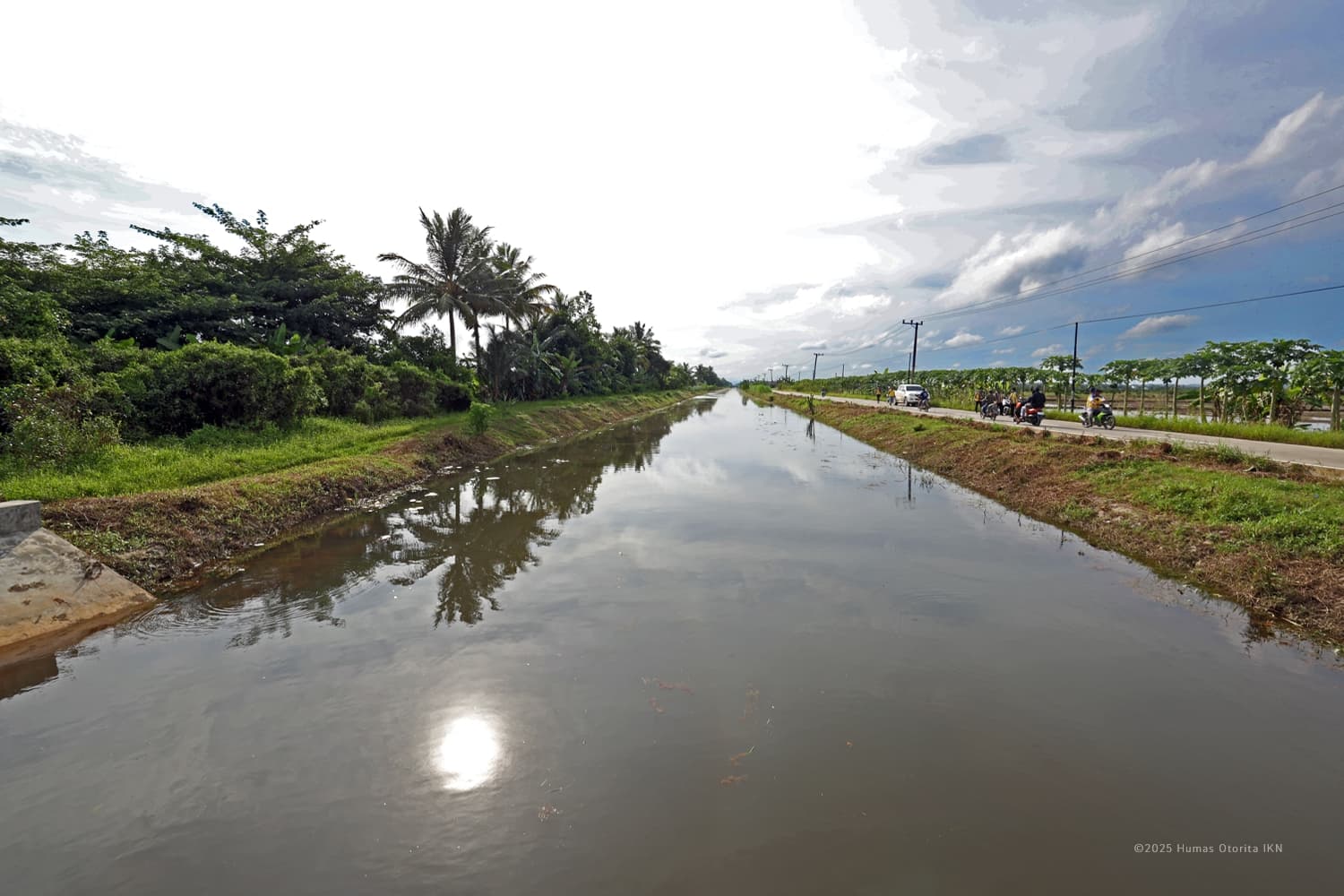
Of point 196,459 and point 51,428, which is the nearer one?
point 51,428

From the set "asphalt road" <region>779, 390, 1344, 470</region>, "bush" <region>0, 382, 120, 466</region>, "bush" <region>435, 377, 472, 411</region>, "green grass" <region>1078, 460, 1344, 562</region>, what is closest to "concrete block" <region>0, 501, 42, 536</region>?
"bush" <region>0, 382, 120, 466</region>

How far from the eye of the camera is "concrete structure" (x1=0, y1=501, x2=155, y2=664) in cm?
528

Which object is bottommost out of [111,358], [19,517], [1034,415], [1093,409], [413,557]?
[413,557]

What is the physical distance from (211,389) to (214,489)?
5.74 meters

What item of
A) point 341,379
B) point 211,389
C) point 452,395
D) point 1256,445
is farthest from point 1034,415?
point 211,389

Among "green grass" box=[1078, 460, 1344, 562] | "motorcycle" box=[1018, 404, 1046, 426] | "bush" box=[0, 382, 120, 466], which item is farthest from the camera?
"motorcycle" box=[1018, 404, 1046, 426]

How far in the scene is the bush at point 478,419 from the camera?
18.5 metres

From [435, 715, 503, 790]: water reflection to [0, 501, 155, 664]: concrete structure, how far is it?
463cm

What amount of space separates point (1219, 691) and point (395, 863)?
6.62 metres

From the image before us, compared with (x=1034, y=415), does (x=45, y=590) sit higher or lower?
lower

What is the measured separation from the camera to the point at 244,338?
1917 centimetres

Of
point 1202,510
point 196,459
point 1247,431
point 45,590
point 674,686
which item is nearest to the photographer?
point 674,686

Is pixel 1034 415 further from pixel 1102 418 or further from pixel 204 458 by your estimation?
pixel 204 458

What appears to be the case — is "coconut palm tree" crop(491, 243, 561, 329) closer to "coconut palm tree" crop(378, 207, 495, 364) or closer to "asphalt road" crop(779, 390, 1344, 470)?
"coconut palm tree" crop(378, 207, 495, 364)
